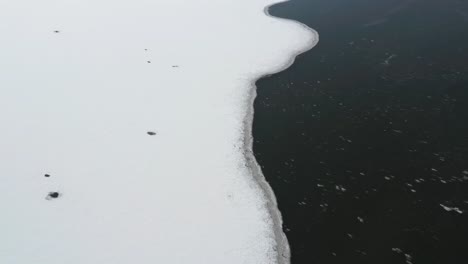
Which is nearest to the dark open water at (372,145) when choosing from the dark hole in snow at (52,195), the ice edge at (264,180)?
the ice edge at (264,180)

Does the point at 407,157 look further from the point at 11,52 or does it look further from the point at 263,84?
the point at 11,52

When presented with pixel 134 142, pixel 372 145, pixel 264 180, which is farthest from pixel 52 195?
pixel 372 145

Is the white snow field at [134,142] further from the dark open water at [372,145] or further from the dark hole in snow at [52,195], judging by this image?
the dark open water at [372,145]

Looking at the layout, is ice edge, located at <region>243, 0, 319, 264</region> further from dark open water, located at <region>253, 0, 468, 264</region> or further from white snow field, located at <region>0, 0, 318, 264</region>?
dark open water, located at <region>253, 0, 468, 264</region>

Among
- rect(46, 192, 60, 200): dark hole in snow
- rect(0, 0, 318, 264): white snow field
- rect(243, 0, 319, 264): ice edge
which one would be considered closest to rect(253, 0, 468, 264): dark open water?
rect(243, 0, 319, 264): ice edge

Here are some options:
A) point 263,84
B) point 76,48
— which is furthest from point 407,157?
point 76,48

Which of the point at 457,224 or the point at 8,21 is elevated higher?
the point at 457,224
